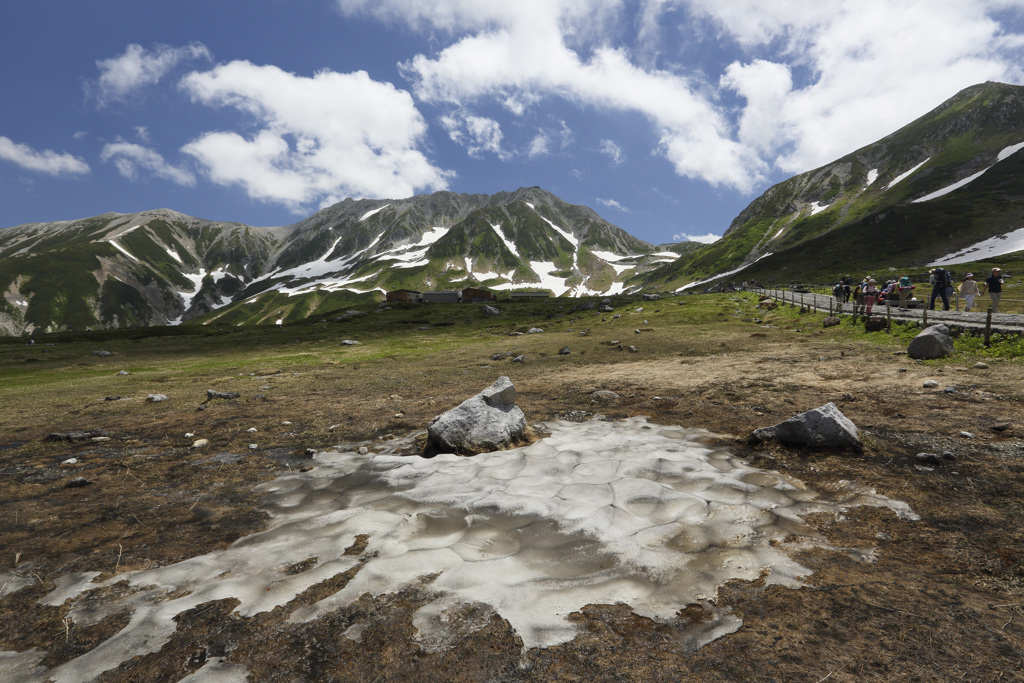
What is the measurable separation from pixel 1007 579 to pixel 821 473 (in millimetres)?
3029

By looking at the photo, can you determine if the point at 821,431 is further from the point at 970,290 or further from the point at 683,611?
the point at 970,290

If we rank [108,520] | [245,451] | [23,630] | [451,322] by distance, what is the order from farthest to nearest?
[451,322] < [245,451] < [108,520] < [23,630]

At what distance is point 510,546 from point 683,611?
2.29m

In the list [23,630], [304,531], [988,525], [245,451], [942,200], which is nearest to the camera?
[23,630]

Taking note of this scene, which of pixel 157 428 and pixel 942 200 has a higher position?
pixel 942 200

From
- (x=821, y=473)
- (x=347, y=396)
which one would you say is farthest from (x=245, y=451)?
(x=821, y=473)

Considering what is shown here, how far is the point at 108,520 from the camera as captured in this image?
686 cm

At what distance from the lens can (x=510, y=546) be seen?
5.69 meters

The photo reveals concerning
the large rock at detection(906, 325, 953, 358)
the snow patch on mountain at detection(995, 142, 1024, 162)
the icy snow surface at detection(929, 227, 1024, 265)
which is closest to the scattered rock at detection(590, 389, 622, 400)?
the large rock at detection(906, 325, 953, 358)

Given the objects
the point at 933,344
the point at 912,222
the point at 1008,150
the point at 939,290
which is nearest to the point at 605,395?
the point at 933,344

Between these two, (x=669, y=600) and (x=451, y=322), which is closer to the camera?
(x=669, y=600)

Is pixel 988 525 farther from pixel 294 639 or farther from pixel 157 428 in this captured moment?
pixel 157 428

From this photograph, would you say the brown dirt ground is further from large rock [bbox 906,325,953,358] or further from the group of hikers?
the group of hikers

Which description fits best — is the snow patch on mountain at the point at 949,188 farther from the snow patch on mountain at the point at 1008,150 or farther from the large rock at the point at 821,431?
the large rock at the point at 821,431
